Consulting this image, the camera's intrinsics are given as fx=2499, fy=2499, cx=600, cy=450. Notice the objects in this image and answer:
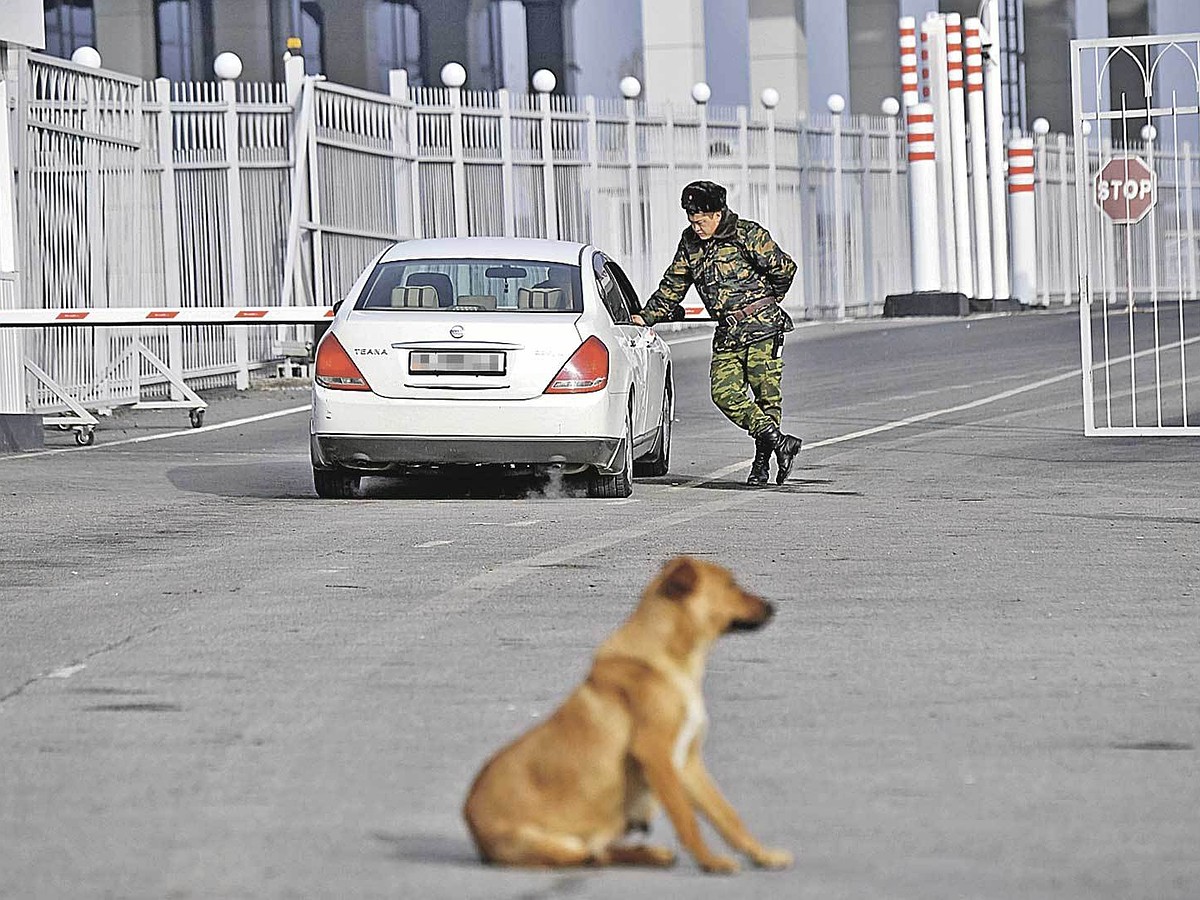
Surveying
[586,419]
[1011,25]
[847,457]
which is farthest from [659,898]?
[1011,25]

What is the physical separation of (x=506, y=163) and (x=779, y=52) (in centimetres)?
1800

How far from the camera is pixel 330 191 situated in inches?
1074

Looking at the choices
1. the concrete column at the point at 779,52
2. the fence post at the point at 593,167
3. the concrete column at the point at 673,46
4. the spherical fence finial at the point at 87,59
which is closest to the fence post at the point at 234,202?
the spherical fence finial at the point at 87,59

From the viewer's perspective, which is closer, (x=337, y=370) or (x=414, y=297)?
(x=337, y=370)

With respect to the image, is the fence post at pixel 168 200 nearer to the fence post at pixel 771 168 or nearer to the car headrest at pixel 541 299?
the car headrest at pixel 541 299

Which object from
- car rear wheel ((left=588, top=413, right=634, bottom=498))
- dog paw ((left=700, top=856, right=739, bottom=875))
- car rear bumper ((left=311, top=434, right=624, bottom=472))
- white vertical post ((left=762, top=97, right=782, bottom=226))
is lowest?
dog paw ((left=700, top=856, right=739, bottom=875))

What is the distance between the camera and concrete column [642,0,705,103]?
4456cm

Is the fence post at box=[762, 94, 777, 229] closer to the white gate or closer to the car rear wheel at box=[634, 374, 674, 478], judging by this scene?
the white gate

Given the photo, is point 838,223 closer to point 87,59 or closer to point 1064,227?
point 1064,227

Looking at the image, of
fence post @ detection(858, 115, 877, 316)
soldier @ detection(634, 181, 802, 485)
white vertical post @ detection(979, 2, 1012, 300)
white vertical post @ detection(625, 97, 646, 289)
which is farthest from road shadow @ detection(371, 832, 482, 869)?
white vertical post @ detection(979, 2, 1012, 300)

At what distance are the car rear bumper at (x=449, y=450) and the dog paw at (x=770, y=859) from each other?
8.26 metres

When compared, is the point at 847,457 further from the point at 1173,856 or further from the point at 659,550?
the point at 1173,856

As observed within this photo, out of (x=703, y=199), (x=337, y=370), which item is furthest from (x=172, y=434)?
(x=703, y=199)

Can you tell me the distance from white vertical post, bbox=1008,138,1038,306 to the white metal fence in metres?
2.89
